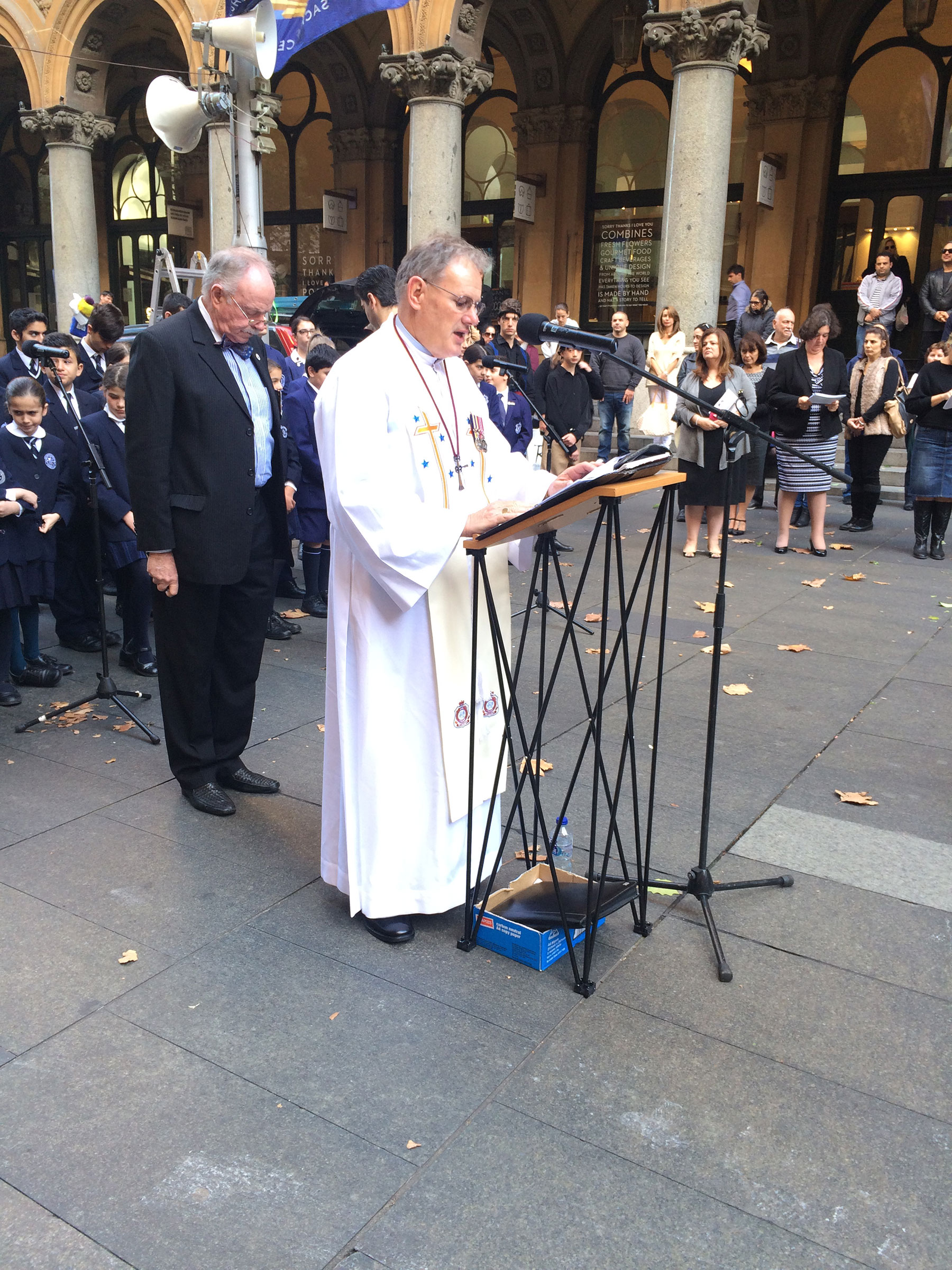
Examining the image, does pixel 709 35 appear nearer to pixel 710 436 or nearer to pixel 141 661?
pixel 710 436

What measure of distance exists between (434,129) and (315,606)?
957cm

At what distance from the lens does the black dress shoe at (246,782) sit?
4.59m

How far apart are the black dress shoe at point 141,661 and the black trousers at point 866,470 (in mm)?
7144

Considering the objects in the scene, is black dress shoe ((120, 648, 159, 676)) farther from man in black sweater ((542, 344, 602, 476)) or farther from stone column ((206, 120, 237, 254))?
stone column ((206, 120, 237, 254))

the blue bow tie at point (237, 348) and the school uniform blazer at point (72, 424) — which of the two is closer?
the blue bow tie at point (237, 348)

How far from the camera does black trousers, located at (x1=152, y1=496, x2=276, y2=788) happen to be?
4285 millimetres

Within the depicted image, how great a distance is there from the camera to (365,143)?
22.2 metres

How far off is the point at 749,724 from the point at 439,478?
9.27 ft

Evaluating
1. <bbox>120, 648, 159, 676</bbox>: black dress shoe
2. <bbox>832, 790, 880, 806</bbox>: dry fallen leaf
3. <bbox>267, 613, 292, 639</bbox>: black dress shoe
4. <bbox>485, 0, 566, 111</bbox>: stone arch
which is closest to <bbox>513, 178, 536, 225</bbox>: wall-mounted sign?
<bbox>485, 0, 566, 111</bbox>: stone arch

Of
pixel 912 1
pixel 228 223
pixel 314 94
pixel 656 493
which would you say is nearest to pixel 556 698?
pixel 656 493

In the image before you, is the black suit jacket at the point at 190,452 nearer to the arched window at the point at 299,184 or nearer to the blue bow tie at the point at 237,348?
the blue bow tie at the point at 237,348

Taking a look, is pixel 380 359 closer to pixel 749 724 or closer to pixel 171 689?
pixel 171 689

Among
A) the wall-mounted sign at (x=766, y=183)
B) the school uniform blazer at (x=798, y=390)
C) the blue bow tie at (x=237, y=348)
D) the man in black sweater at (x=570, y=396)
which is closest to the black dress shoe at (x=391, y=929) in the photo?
the blue bow tie at (x=237, y=348)

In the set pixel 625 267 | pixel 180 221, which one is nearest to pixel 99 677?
pixel 625 267
